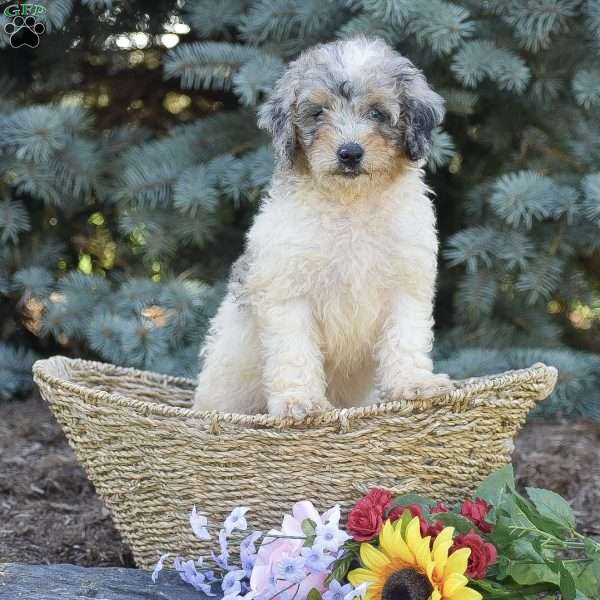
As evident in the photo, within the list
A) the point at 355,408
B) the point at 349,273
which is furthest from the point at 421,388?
the point at 349,273

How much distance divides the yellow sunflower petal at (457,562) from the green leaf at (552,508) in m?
0.44

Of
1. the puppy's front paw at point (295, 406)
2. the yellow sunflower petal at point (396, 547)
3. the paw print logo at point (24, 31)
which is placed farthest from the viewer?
the paw print logo at point (24, 31)

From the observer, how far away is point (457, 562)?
8.90 ft

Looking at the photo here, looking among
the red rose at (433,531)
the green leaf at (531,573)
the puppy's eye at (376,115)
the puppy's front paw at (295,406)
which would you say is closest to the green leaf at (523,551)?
the green leaf at (531,573)

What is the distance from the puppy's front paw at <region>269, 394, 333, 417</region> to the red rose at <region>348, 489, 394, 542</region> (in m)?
0.42

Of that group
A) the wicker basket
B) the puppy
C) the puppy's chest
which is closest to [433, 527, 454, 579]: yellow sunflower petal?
the wicker basket

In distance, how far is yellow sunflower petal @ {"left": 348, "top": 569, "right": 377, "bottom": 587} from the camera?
9.32 feet

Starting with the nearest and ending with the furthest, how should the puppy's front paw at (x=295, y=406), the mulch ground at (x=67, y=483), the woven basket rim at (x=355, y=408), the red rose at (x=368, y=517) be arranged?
the red rose at (x=368, y=517) < the woven basket rim at (x=355, y=408) < the puppy's front paw at (x=295, y=406) < the mulch ground at (x=67, y=483)

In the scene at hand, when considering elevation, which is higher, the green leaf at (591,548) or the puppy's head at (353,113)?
the puppy's head at (353,113)

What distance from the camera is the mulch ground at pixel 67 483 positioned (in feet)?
13.4

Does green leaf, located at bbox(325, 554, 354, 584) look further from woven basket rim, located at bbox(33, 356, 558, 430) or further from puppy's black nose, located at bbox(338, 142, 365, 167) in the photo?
puppy's black nose, located at bbox(338, 142, 365, 167)

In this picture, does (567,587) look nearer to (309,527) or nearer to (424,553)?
(424,553)

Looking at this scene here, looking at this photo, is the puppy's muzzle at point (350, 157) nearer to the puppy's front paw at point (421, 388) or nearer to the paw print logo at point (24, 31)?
the puppy's front paw at point (421, 388)

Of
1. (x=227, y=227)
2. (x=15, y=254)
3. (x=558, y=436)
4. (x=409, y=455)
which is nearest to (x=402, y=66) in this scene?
(x=409, y=455)
